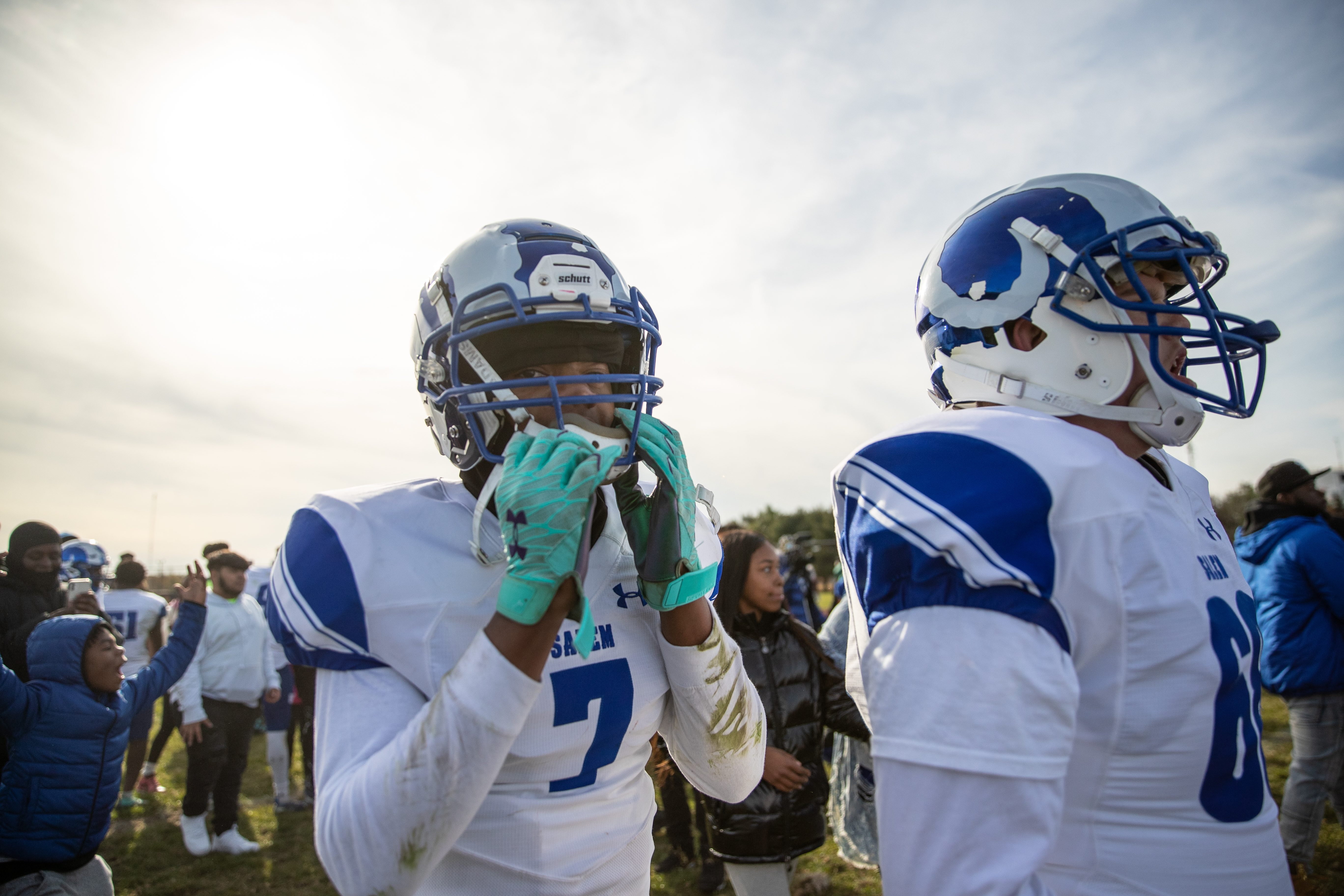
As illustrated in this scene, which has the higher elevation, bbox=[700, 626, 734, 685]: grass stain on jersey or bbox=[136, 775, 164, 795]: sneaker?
bbox=[700, 626, 734, 685]: grass stain on jersey

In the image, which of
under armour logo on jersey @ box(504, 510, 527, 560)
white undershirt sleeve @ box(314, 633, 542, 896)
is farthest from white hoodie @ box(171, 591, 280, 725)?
under armour logo on jersey @ box(504, 510, 527, 560)

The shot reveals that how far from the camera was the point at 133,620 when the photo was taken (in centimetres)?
750

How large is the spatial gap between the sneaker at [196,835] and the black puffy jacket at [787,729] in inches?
190

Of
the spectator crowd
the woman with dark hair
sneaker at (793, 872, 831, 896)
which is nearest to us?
the spectator crowd

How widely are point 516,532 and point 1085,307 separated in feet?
4.27

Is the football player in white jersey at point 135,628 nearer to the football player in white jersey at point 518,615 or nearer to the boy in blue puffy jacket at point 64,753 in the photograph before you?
the boy in blue puffy jacket at point 64,753

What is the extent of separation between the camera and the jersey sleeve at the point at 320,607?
1.53m

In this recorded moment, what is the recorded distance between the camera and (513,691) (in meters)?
1.37

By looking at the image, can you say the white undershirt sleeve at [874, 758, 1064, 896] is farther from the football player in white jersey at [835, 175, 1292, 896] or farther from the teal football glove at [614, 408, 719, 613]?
the teal football glove at [614, 408, 719, 613]

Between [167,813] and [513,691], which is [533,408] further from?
[167,813]

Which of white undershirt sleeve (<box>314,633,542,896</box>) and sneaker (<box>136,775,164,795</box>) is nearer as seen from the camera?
white undershirt sleeve (<box>314,633,542,896</box>)

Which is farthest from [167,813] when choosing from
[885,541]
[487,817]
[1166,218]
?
[1166,218]

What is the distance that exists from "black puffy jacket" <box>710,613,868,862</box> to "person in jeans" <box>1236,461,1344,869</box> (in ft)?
9.12

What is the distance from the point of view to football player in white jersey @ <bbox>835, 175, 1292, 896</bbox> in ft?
3.97
